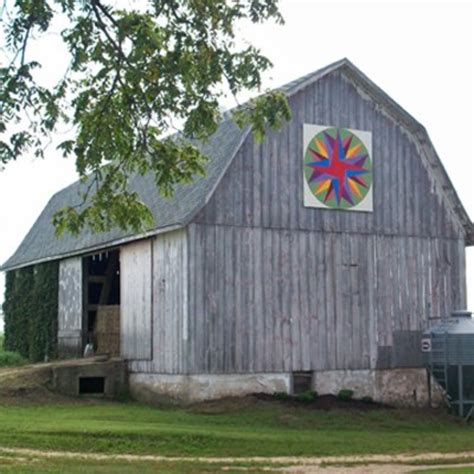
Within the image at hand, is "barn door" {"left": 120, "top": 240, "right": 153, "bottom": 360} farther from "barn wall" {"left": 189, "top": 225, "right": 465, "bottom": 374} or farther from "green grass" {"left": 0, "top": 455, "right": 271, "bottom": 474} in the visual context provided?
"green grass" {"left": 0, "top": 455, "right": 271, "bottom": 474}

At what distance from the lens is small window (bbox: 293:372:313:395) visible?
25422 millimetres

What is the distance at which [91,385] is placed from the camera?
1074 inches

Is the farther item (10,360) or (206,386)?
(10,360)

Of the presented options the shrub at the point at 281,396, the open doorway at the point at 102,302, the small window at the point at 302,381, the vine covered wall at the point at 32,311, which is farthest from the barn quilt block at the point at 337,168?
the vine covered wall at the point at 32,311

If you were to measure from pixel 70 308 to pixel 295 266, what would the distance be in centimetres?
973

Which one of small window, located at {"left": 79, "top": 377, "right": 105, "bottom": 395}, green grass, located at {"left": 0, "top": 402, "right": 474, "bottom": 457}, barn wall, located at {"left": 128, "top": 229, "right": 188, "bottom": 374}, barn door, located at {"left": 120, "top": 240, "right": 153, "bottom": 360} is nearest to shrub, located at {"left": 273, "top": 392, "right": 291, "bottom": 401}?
green grass, located at {"left": 0, "top": 402, "right": 474, "bottom": 457}

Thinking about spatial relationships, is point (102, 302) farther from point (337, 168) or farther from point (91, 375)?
point (337, 168)

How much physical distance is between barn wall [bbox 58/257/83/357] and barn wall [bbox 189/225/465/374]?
831 cm

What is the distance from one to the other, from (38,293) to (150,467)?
19.4 m

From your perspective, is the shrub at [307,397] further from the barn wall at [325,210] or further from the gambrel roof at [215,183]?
the gambrel roof at [215,183]

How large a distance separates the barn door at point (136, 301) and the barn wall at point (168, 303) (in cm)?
12

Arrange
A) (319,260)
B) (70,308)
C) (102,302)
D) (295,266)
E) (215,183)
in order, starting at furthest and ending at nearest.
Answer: (102,302), (70,308), (319,260), (295,266), (215,183)

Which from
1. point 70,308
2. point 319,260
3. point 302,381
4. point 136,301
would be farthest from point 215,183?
point 70,308

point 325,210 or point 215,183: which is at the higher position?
point 215,183
